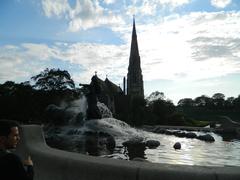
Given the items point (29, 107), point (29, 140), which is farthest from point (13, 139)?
point (29, 107)

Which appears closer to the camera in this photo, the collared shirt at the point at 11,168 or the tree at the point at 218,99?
the collared shirt at the point at 11,168

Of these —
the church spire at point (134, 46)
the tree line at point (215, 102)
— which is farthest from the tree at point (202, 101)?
the church spire at point (134, 46)

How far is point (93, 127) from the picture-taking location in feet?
63.3

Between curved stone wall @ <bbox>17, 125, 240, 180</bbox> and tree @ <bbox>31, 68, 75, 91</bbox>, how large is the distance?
61050 mm

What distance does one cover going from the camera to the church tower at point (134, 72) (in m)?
136

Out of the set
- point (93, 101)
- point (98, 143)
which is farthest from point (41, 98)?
point (98, 143)

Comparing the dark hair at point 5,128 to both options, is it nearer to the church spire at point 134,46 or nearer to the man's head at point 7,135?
the man's head at point 7,135

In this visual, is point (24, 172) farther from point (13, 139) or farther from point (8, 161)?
point (13, 139)

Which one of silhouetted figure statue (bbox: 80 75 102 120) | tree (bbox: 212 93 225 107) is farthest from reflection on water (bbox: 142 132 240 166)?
tree (bbox: 212 93 225 107)

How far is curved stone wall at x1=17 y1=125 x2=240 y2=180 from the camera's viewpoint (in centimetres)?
506

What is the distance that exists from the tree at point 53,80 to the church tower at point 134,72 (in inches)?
2646

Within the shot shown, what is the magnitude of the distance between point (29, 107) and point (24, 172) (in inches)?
2410

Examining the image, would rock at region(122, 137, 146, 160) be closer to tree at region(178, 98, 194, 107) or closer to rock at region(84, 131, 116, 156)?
rock at region(84, 131, 116, 156)

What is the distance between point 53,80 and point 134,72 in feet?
237
